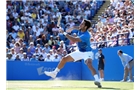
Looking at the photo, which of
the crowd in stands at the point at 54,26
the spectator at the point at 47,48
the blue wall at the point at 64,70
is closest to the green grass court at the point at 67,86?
the blue wall at the point at 64,70

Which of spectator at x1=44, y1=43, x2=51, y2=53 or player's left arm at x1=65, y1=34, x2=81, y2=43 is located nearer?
player's left arm at x1=65, y1=34, x2=81, y2=43

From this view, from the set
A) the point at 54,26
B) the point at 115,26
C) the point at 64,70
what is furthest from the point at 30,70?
the point at 115,26

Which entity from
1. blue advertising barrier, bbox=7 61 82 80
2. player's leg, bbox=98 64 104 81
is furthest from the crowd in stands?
player's leg, bbox=98 64 104 81

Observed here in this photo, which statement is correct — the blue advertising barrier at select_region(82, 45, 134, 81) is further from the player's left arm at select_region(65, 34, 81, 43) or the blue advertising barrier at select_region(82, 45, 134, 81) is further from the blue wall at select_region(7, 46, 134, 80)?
the player's left arm at select_region(65, 34, 81, 43)

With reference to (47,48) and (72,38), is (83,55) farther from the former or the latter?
(47,48)

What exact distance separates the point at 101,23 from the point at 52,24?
6.20 feet

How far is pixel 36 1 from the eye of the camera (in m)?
14.1

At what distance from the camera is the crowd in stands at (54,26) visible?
1208 cm

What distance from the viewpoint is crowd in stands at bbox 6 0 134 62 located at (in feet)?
39.6

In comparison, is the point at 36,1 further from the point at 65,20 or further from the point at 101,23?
the point at 101,23

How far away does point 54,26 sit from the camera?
13.4 meters
